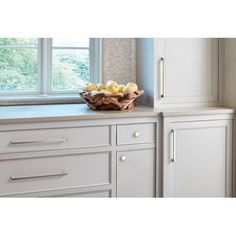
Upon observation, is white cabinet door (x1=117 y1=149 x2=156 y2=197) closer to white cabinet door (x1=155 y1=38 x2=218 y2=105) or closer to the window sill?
white cabinet door (x1=155 y1=38 x2=218 y2=105)

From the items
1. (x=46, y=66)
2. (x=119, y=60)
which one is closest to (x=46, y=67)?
(x=46, y=66)

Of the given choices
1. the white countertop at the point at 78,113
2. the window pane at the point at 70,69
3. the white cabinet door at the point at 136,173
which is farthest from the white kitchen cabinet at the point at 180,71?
the window pane at the point at 70,69

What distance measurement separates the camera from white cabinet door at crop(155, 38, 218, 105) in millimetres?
2473

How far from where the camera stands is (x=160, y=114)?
7.64 feet

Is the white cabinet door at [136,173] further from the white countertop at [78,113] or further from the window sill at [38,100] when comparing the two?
the window sill at [38,100]

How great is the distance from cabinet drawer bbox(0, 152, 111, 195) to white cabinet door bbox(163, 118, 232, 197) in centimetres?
41

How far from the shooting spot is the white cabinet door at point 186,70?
8.11 ft

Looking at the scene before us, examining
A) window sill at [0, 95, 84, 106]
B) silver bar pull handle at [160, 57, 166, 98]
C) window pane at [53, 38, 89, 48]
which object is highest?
window pane at [53, 38, 89, 48]

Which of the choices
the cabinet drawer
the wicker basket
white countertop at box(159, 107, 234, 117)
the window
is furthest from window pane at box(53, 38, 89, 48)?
the cabinet drawer

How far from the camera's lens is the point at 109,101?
7.56 feet

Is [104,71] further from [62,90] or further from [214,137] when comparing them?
[214,137]
